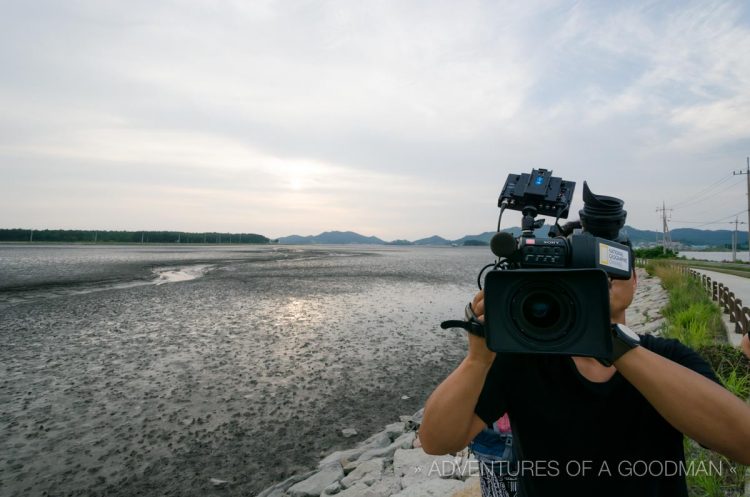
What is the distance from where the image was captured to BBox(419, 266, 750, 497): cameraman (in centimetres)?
155

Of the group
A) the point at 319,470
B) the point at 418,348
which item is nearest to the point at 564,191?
the point at 319,470

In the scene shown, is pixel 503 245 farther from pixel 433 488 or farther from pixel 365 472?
pixel 365 472

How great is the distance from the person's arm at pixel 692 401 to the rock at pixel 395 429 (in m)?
5.04

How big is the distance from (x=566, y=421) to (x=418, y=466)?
3.66 m

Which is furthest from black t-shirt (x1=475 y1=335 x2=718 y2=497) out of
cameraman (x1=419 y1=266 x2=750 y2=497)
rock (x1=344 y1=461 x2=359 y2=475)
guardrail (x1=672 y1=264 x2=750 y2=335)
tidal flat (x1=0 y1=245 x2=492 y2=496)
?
guardrail (x1=672 y1=264 x2=750 y2=335)

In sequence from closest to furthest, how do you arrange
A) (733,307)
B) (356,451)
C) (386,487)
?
(386,487) < (356,451) < (733,307)

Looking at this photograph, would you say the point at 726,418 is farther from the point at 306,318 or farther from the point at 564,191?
the point at 306,318

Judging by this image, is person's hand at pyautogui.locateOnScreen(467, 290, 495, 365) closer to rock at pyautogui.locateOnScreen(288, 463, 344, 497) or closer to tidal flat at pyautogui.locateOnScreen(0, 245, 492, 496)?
rock at pyautogui.locateOnScreen(288, 463, 344, 497)

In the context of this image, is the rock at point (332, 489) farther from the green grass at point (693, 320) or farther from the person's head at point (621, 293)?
the green grass at point (693, 320)

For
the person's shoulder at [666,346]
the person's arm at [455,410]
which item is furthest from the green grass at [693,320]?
the person's arm at [455,410]

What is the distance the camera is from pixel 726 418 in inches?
52.9

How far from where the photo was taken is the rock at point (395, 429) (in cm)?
595

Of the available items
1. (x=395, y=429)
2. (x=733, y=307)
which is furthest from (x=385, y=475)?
(x=733, y=307)

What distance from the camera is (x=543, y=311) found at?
1.47 m
